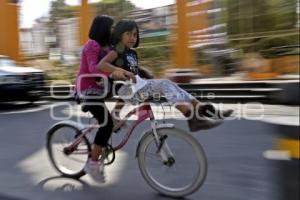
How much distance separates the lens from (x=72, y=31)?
17.5 m

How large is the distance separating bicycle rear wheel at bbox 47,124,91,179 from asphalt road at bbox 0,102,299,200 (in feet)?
0.38

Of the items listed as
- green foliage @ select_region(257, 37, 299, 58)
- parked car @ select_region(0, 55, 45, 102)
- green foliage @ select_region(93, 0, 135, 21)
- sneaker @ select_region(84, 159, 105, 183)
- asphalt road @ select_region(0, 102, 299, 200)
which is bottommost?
asphalt road @ select_region(0, 102, 299, 200)

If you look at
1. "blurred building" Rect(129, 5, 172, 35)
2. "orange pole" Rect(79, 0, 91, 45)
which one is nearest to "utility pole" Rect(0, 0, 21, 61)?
"orange pole" Rect(79, 0, 91, 45)

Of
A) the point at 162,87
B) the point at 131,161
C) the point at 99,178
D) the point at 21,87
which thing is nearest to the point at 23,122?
the point at 21,87

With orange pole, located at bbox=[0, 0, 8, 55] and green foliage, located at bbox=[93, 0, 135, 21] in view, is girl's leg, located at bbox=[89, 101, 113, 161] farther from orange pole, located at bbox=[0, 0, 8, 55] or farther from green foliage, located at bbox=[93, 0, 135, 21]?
orange pole, located at bbox=[0, 0, 8, 55]

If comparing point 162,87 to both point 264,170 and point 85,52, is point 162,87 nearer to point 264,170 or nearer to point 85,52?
point 85,52

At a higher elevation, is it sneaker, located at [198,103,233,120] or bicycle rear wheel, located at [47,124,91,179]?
sneaker, located at [198,103,233,120]

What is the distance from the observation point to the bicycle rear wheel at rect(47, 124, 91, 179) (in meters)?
5.78

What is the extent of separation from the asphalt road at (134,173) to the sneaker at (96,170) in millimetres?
100

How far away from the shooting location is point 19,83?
518 inches

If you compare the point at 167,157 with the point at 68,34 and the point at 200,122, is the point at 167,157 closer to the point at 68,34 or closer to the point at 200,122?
the point at 200,122

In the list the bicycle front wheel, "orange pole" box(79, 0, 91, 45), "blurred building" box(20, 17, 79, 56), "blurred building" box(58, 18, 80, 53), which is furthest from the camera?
"blurred building" box(20, 17, 79, 56)

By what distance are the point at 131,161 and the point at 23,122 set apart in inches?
175

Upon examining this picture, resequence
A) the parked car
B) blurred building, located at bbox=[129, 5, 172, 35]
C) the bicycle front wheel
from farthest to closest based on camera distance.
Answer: blurred building, located at bbox=[129, 5, 172, 35], the parked car, the bicycle front wheel
